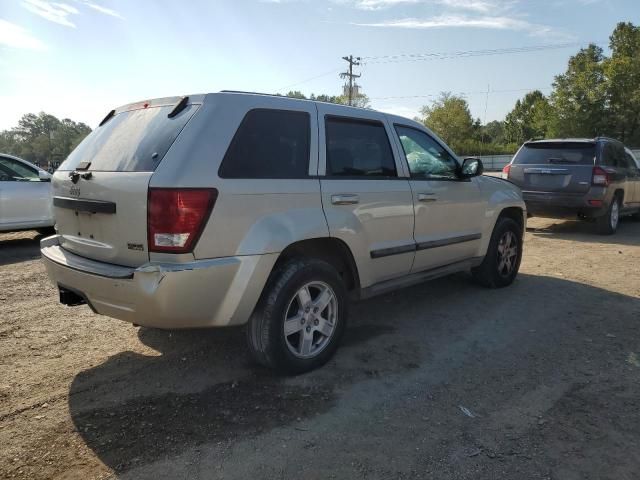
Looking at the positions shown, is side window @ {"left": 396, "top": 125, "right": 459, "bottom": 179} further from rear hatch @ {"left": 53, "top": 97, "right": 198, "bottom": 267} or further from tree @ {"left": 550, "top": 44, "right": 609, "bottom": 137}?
tree @ {"left": 550, "top": 44, "right": 609, "bottom": 137}

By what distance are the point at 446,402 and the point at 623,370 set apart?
1.46 m

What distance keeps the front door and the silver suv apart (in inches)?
1.5

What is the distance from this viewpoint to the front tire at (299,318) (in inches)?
128

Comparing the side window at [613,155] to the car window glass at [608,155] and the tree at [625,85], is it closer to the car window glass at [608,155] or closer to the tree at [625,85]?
the car window glass at [608,155]

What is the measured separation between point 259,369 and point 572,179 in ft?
25.4

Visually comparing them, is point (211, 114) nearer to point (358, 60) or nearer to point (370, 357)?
point (370, 357)

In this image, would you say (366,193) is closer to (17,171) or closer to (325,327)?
(325,327)

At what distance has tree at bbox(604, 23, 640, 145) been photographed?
47.2 m

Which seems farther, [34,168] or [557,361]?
[34,168]

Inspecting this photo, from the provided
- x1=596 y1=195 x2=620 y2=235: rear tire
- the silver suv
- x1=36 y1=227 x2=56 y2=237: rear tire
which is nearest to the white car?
x1=36 y1=227 x2=56 y2=237: rear tire

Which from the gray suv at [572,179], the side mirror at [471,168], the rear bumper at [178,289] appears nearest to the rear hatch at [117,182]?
the rear bumper at [178,289]

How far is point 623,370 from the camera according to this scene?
3.58 meters

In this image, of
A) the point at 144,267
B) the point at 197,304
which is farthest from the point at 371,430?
the point at 144,267

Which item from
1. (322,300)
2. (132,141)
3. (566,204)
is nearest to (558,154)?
(566,204)
